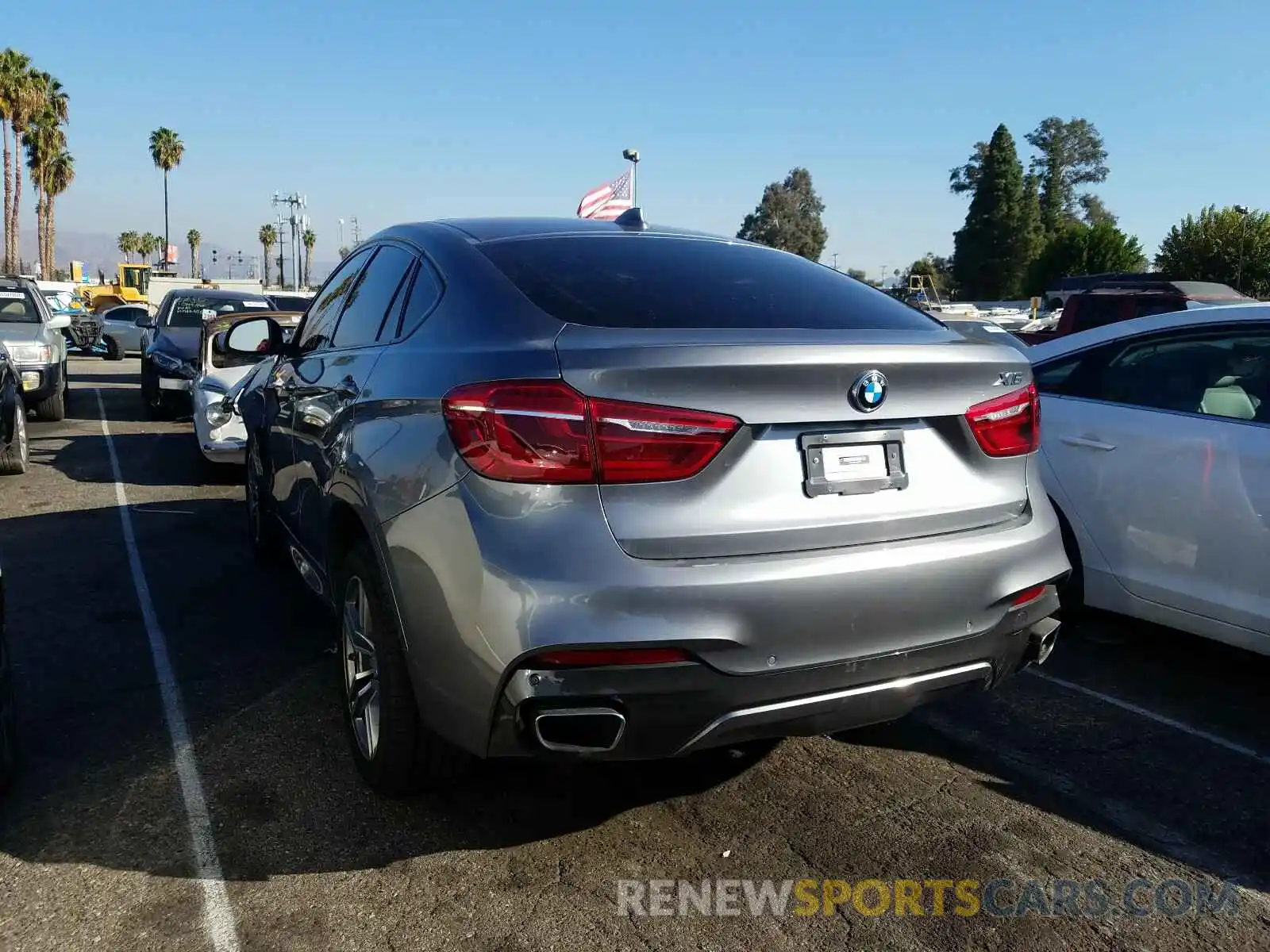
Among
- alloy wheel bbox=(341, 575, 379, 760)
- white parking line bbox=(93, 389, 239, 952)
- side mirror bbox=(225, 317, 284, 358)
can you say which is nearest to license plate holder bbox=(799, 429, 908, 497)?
alloy wheel bbox=(341, 575, 379, 760)

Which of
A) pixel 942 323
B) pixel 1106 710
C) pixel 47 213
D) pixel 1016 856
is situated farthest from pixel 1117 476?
pixel 47 213

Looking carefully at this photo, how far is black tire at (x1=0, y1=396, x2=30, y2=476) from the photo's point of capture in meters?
8.59

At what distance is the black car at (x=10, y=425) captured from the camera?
839cm

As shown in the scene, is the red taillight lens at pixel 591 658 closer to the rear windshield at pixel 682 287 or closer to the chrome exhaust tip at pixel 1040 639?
the rear windshield at pixel 682 287

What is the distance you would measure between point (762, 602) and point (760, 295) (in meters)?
1.02

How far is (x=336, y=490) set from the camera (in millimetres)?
3389

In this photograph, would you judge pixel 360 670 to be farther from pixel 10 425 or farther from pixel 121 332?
pixel 121 332

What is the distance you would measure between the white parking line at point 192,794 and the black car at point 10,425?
11.6 ft

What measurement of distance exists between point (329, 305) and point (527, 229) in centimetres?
134

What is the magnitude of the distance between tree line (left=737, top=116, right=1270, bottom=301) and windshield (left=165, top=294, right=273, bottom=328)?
48313 mm

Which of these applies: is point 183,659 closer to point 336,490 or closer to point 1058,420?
point 336,490

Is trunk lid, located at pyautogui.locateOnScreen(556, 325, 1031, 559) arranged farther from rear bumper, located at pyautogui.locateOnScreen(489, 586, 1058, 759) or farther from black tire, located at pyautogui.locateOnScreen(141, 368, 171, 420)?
black tire, located at pyautogui.locateOnScreen(141, 368, 171, 420)

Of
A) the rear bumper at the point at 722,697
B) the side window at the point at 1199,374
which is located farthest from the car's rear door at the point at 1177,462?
the rear bumper at the point at 722,697

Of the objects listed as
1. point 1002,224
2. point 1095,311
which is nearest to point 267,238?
point 1002,224
